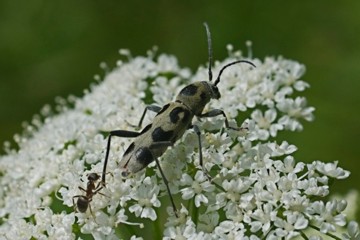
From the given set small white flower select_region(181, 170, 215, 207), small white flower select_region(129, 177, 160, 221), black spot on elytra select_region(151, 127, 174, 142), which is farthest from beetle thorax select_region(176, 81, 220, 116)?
small white flower select_region(129, 177, 160, 221)

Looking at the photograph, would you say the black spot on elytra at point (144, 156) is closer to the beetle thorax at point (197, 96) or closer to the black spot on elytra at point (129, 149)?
the black spot on elytra at point (129, 149)

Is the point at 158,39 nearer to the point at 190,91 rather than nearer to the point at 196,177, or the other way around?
the point at 190,91

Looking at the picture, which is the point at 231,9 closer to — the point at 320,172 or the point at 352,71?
the point at 352,71

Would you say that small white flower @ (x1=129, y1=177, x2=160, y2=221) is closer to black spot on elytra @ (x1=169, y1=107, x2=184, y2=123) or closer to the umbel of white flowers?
the umbel of white flowers

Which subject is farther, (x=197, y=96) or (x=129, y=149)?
(x=197, y=96)

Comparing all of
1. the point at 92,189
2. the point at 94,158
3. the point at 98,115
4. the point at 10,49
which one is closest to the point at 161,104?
the point at 98,115

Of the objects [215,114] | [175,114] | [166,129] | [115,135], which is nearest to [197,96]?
[215,114]

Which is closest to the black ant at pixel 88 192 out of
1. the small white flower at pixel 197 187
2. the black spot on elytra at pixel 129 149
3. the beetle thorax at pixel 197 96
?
the black spot on elytra at pixel 129 149
